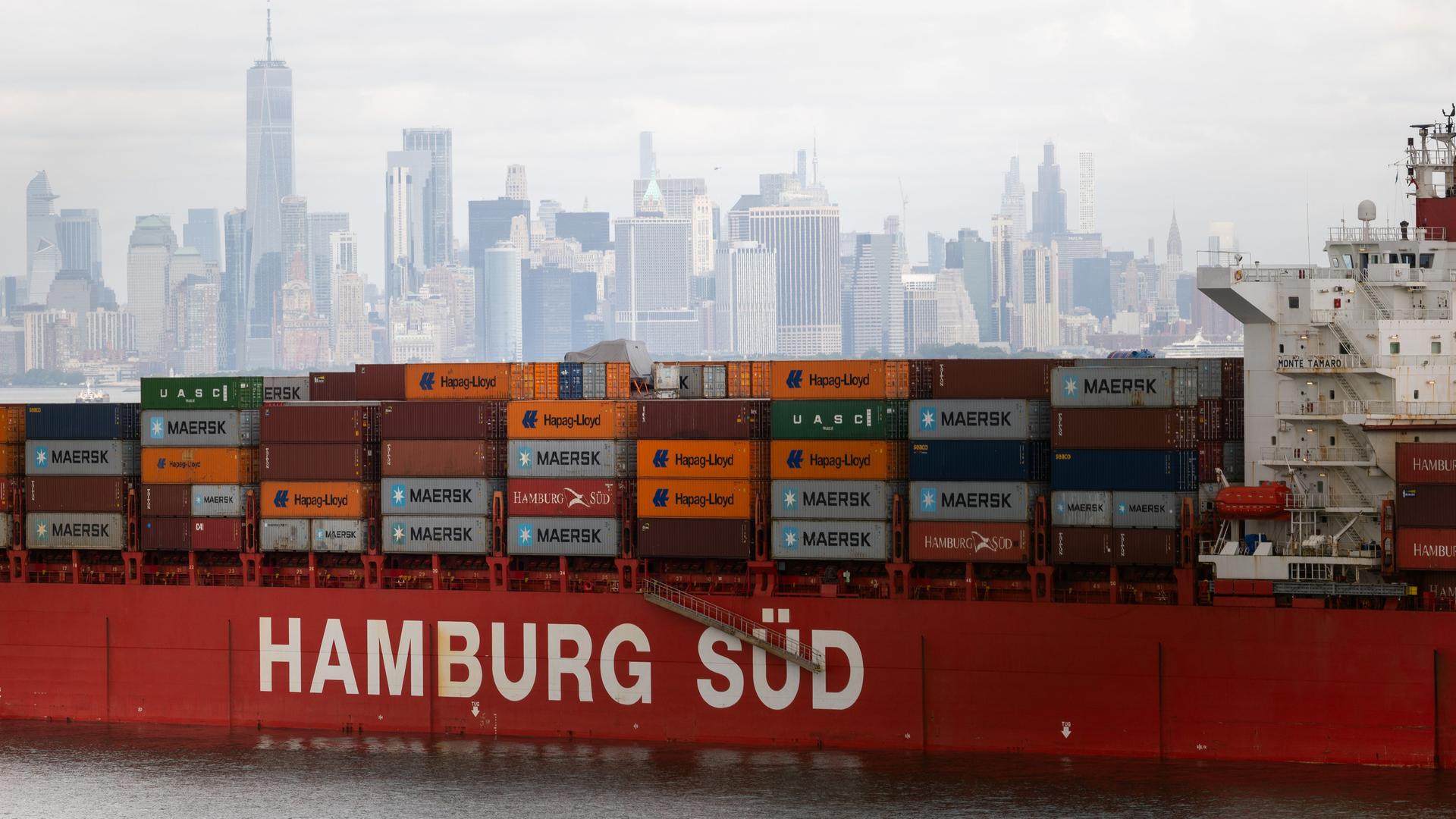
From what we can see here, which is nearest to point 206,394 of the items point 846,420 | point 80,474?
point 80,474

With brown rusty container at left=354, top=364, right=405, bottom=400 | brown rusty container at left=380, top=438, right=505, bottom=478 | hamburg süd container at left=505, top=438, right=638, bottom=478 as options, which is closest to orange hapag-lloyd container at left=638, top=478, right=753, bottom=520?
hamburg süd container at left=505, top=438, right=638, bottom=478

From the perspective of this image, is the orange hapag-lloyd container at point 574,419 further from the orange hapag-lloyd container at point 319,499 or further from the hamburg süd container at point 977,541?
the hamburg süd container at point 977,541

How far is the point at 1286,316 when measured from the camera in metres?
39.2

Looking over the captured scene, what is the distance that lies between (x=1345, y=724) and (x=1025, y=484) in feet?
27.8

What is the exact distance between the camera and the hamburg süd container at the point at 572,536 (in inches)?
1661

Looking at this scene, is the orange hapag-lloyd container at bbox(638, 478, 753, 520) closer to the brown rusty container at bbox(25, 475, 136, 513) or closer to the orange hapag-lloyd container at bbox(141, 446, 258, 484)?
the orange hapag-lloyd container at bbox(141, 446, 258, 484)

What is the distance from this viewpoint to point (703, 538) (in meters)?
41.4

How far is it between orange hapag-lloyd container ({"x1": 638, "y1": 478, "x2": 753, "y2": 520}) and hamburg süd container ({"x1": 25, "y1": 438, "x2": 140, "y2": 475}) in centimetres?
1517

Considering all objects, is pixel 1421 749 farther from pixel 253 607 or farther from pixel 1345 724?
pixel 253 607

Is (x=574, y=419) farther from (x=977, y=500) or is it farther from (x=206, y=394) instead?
(x=206, y=394)

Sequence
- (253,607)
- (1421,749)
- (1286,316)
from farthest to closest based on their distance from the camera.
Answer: (253,607), (1286,316), (1421,749)

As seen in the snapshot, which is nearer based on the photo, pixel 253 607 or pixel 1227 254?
pixel 1227 254

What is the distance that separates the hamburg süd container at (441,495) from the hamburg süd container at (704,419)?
4220 mm

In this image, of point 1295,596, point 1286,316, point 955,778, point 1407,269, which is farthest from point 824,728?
point 1407,269
